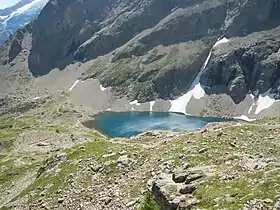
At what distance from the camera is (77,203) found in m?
31.9

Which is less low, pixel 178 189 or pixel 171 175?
pixel 178 189

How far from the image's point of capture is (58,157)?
43062 millimetres

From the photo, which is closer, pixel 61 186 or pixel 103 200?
pixel 103 200

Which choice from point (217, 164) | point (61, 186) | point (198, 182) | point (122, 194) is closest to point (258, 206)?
point (198, 182)

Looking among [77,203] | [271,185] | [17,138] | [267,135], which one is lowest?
[17,138]

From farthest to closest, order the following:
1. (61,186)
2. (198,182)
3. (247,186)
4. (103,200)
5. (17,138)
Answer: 1. (17,138)
2. (61,186)
3. (103,200)
4. (198,182)
5. (247,186)

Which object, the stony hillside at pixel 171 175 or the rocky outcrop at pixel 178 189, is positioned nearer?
the stony hillside at pixel 171 175

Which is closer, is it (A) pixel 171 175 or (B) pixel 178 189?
(B) pixel 178 189

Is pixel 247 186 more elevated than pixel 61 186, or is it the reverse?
pixel 247 186

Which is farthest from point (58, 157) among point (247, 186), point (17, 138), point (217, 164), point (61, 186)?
point (17, 138)

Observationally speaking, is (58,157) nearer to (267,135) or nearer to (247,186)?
(267,135)

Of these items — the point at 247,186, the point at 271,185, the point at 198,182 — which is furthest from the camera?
the point at 198,182

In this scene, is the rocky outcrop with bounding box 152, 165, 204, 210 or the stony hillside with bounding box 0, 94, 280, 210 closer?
the stony hillside with bounding box 0, 94, 280, 210

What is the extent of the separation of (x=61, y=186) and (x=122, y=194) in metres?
7.06
